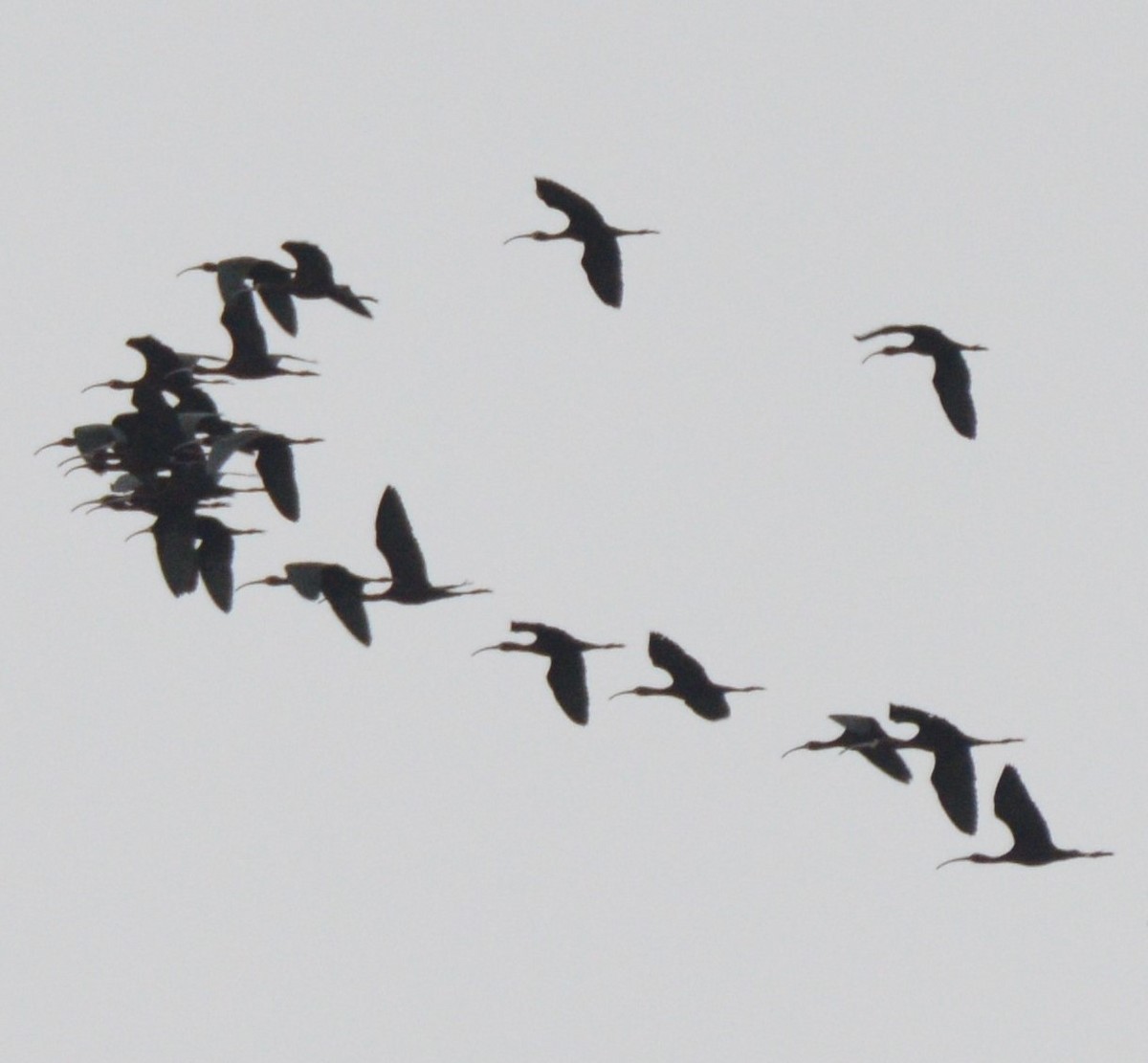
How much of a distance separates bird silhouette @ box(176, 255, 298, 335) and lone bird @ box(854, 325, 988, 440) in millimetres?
5798

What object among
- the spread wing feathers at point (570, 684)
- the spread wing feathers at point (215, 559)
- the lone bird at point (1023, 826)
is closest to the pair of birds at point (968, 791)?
the lone bird at point (1023, 826)

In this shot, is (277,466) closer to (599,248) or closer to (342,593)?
(342,593)

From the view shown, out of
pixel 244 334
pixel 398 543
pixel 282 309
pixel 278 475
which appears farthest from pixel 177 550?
pixel 398 543

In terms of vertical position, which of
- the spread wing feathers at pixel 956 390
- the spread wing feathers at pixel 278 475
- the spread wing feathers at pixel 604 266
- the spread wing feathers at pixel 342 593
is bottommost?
the spread wing feathers at pixel 342 593

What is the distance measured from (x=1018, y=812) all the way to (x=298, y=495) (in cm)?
707

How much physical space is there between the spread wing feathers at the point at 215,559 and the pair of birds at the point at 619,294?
422 centimetres

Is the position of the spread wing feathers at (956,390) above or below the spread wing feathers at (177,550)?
above

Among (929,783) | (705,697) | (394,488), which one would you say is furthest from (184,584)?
(929,783)

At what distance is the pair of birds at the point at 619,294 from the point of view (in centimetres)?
2656

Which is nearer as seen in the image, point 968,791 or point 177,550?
point 968,791

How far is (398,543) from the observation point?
26.2m

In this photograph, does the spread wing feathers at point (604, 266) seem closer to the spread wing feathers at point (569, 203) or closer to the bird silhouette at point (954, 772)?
the spread wing feathers at point (569, 203)

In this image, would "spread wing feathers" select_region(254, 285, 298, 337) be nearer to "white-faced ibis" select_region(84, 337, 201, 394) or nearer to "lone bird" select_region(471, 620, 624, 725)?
"white-faced ibis" select_region(84, 337, 201, 394)

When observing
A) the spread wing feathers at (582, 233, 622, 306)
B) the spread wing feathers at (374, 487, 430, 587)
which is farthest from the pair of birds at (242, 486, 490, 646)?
the spread wing feathers at (582, 233, 622, 306)
